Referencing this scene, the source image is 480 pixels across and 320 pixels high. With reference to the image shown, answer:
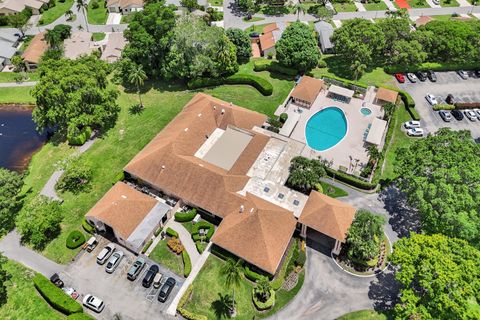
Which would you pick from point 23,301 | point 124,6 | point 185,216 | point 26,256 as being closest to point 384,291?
point 185,216

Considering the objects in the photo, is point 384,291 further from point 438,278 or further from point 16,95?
point 16,95

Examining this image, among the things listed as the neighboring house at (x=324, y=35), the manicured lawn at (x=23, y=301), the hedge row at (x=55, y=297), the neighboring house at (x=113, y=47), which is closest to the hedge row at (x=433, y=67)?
the neighboring house at (x=324, y=35)

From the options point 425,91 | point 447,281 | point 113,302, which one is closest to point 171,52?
point 113,302

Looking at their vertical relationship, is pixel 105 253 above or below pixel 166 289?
above

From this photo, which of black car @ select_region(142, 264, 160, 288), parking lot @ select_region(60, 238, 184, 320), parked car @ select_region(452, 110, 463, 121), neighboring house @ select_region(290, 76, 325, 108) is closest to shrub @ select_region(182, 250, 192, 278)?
parking lot @ select_region(60, 238, 184, 320)

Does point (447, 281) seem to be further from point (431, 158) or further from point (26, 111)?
point (26, 111)

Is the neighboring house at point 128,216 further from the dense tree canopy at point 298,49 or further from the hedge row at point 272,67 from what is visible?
the dense tree canopy at point 298,49
